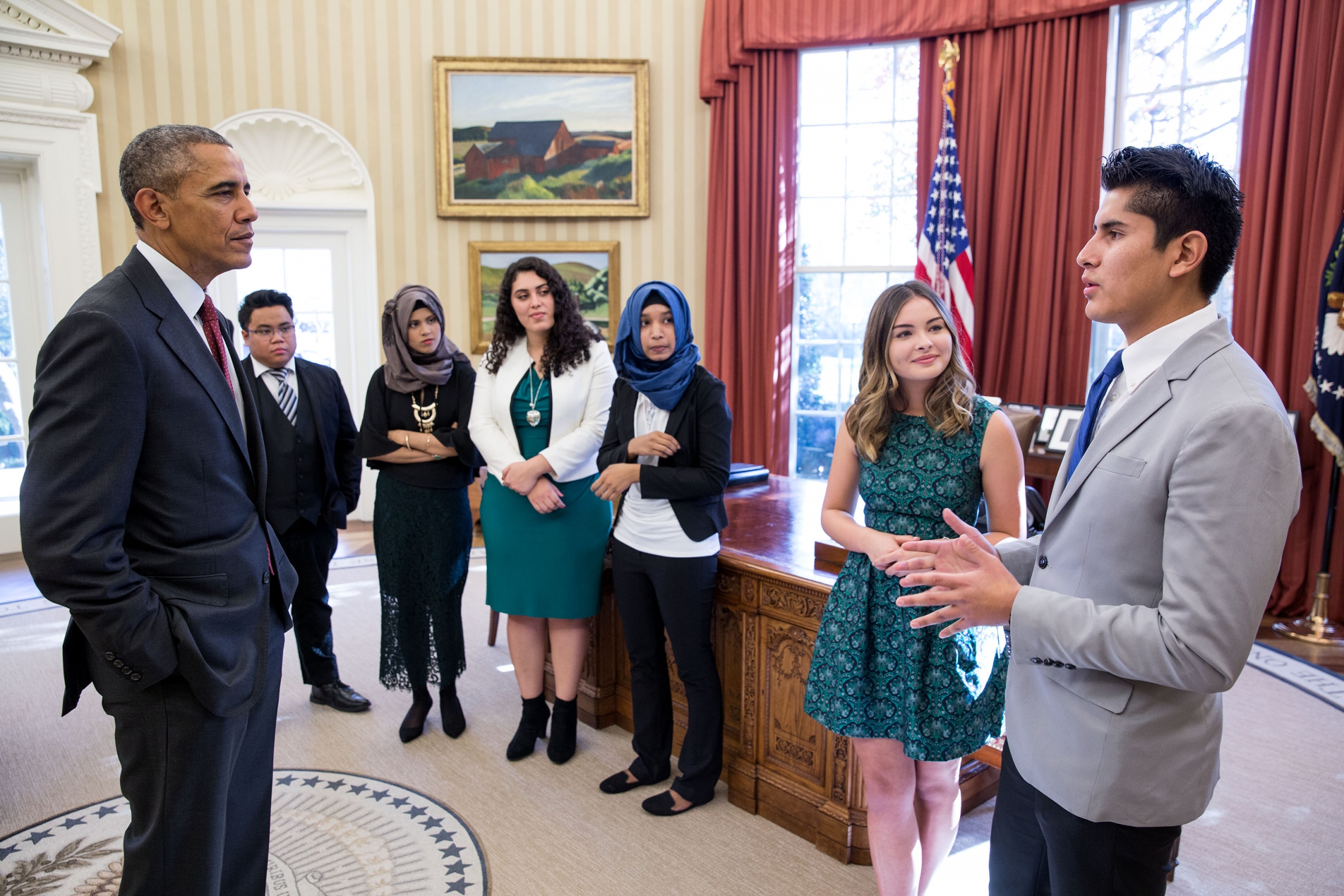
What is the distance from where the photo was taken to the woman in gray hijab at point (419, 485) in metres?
2.97

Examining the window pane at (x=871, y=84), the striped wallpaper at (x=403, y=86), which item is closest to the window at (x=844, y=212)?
the window pane at (x=871, y=84)

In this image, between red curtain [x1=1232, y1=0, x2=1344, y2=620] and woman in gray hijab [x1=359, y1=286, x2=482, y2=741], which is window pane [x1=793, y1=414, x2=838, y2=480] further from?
woman in gray hijab [x1=359, y1=286, x2=482, y2=741]

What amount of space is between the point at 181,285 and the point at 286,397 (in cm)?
159

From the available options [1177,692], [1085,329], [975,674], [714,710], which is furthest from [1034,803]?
[1085,329]

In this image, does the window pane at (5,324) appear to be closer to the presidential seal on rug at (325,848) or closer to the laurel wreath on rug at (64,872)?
the presidential seal on rug at (325,848)

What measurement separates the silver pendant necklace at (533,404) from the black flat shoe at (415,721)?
118 cm

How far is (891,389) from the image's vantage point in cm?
188

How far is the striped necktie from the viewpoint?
3.06 meters

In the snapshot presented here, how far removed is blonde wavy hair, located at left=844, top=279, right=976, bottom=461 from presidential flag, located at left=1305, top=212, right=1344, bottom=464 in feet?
10.5

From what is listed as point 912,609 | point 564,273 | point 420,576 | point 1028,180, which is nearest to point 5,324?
point 564,273

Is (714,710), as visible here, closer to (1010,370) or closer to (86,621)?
(86,621)

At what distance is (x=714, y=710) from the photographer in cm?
253

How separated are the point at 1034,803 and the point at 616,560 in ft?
4.88

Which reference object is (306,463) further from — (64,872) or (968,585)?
(968,585)
